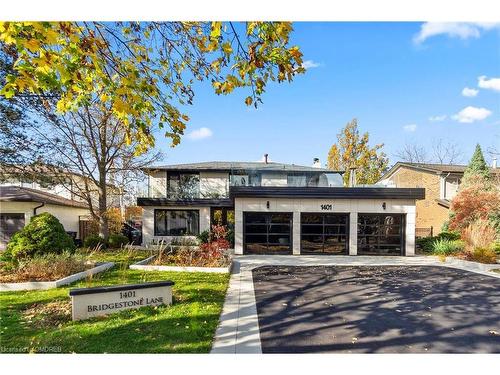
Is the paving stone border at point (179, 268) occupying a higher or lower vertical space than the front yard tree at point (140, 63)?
lower

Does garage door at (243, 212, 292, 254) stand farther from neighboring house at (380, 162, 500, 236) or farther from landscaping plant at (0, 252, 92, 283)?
neighboring house at (380, 162, 500, 236)

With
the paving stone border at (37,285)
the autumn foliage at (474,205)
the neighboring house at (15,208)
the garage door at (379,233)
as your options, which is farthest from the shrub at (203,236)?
the autumn foliage at (474,205)

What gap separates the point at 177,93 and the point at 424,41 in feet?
14.1

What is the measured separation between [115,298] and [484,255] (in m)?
13.2

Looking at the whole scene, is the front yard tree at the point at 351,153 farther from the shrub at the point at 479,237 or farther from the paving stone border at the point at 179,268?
the paving stone border at the point at 179,268

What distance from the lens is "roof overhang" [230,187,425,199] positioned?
14.8 meters

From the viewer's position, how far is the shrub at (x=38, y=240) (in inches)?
339

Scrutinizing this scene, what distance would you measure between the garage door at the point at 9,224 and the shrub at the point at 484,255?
72.9ft

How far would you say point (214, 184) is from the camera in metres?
19.5

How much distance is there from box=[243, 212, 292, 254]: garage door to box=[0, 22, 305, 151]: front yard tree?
1055 centimetres

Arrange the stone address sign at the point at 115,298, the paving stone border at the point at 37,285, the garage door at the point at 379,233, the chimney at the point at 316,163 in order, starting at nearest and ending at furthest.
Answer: the stone address sign at the point at 115,298 → the paving stone border at the point at 37,285 → the garage door at the point at 379,233 → the chimney at the point at 316,163

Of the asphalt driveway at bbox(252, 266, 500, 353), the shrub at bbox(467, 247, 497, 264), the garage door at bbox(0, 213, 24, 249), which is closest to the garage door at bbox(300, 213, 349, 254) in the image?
the asphalt driveway at bbox(252, 266, 500, 353)

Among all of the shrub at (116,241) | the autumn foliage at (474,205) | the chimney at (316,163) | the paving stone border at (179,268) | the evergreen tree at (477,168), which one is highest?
the chimney at (316,163)

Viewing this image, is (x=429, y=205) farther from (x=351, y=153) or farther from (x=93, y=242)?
(x=93, y=242)
